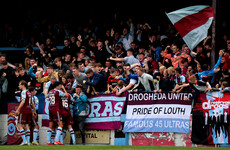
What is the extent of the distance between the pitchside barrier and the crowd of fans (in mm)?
376

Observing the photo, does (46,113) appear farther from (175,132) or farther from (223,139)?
(223,139)

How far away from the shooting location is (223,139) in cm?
1592

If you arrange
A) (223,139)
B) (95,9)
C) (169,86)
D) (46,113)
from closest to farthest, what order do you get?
(223,139)
(169,86)
(46,113)
(95,9)

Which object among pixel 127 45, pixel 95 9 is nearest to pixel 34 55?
pixel 127 45

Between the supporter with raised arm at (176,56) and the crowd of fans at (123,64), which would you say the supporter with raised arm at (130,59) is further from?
the supporter with raised arm at (176,56)

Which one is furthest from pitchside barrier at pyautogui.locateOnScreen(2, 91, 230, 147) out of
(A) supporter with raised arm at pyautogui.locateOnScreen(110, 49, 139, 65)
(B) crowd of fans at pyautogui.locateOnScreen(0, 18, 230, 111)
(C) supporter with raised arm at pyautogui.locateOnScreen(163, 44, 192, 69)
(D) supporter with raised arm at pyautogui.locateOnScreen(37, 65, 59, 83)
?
(C) supporter with raised arm at pyautogui.locateOnScreen(163, 44, 192, 69)

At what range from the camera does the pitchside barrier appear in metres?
16.2

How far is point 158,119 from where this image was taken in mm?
16938

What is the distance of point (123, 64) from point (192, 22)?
123 inches

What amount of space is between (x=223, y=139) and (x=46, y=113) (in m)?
6.58

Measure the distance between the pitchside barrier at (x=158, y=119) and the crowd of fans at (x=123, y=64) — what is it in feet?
1.23

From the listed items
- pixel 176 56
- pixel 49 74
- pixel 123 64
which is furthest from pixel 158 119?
pixel 49 74

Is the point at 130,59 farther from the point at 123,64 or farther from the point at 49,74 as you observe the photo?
the point at 49,74

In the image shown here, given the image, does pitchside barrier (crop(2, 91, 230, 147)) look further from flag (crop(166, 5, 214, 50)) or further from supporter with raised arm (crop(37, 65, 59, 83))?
flag (crop(166, 5, 214, 50))
